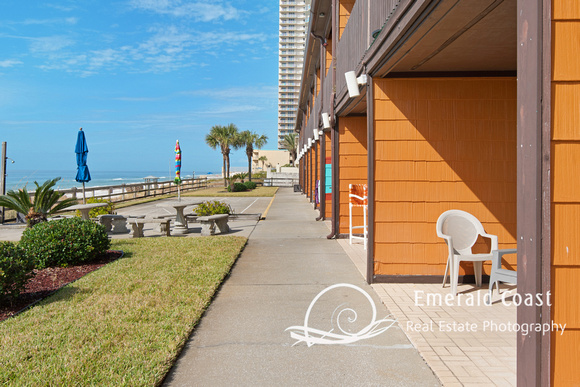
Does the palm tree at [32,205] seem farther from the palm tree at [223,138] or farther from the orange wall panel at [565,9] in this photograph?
the palm tree at [223,138]

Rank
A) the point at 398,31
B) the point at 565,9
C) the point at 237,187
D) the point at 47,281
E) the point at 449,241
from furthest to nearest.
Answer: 1. the point at 237,187
2. the point at 47,281
3. the point at 449,241
4. the point at 398,31
5. the point at 565,9

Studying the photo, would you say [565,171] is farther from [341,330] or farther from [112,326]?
[112,326]

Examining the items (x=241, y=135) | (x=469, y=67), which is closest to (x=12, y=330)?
(x=469, y=67)

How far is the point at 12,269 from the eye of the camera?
16.8ft

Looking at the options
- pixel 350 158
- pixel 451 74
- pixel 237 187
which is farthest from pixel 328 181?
pixel 237 187

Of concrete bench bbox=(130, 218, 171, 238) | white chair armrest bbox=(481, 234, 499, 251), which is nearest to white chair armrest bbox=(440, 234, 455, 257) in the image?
white chair armrest bbox=(481, 234, 499, 251)

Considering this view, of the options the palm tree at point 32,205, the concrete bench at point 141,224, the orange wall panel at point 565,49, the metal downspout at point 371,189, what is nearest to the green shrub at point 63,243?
the palm tree at point 32,205

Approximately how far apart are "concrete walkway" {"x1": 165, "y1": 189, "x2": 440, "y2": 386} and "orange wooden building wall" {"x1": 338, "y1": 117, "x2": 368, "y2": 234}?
364 cm

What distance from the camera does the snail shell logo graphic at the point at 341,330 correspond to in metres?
4.23

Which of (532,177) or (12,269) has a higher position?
(532,177)

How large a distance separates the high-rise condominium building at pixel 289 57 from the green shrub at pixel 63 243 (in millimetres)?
119918

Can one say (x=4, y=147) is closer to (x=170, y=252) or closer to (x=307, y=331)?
(x=170, y=252)

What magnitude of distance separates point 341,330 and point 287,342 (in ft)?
2.04

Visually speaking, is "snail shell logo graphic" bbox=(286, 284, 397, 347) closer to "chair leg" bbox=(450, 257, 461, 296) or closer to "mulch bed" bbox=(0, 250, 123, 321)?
"chair leg" bbox=(450, 257, 461, 296)
